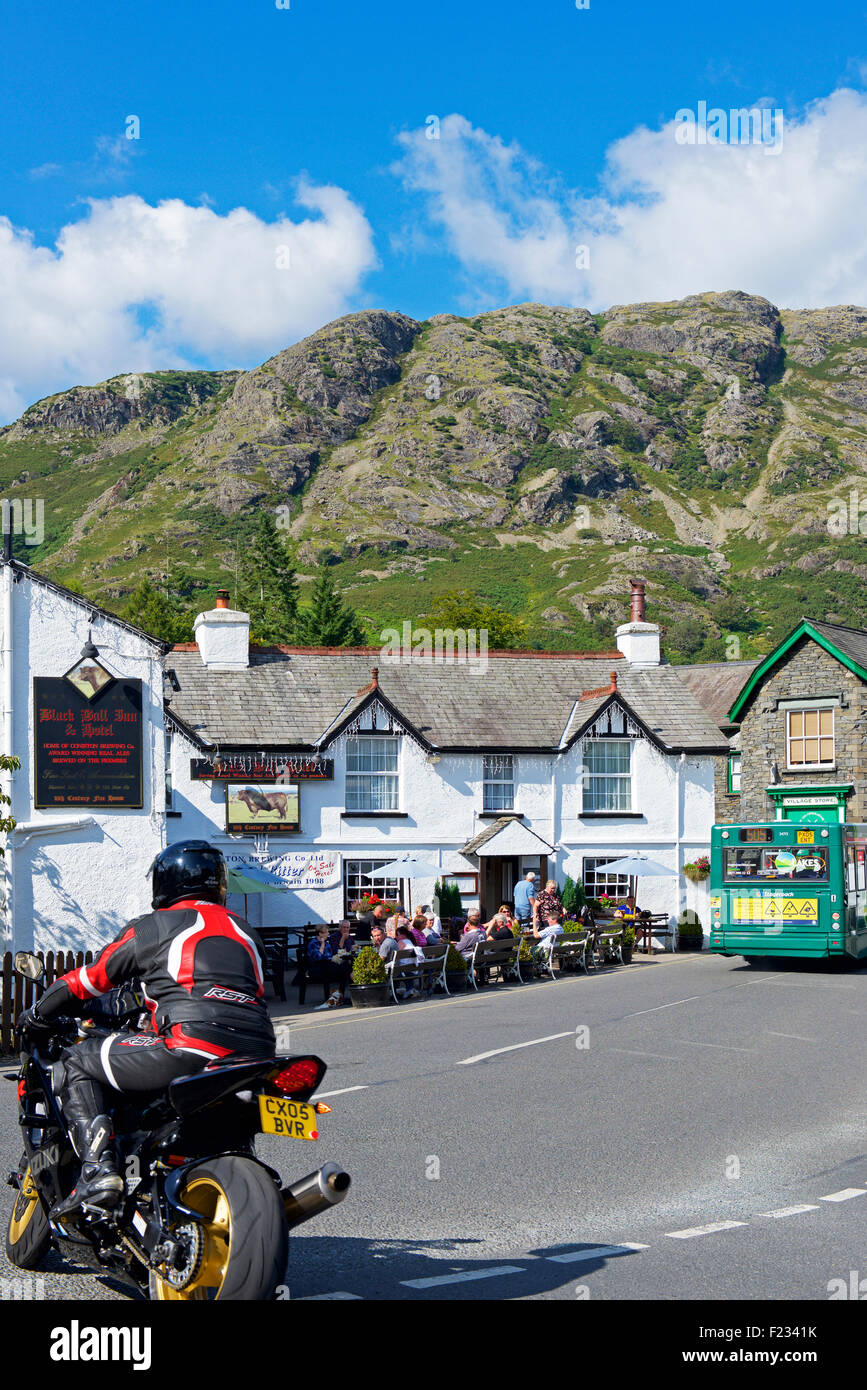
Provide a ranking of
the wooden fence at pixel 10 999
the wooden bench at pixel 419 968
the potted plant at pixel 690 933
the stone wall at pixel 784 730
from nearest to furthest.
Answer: the wooden fence at pixel 10 999, the wooden bench at pixel 419 968, the potted plant at pixel 690 933, the stone wall at pixel 784 730

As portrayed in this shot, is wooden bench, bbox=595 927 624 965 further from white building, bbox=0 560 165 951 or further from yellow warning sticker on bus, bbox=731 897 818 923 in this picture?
white building, bbox=0 560 165 951

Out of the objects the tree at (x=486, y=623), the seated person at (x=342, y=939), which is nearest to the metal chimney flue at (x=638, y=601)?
the seated person at (x=342, y=939)

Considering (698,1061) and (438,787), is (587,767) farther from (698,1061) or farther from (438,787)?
(698,1061)

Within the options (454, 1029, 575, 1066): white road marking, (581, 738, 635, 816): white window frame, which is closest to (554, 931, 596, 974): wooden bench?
(581, 738, 635, 816): white window frame

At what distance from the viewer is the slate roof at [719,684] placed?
48.2 m

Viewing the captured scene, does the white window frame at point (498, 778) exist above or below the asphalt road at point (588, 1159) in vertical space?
above

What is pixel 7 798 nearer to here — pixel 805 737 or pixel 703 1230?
pixel 703 1230

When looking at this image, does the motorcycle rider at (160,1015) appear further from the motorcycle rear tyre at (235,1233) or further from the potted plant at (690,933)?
the potted plant at (690,933)

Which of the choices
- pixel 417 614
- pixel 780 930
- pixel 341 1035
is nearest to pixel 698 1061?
pixel 341 1035

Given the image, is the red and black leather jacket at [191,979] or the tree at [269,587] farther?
the tree at [269,587]

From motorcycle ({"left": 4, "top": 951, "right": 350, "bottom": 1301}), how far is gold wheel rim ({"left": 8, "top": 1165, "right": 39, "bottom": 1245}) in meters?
0.02

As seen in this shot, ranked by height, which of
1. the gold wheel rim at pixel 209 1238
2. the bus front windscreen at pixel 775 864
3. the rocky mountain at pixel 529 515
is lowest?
the bus front windscreen at pixel 775 864

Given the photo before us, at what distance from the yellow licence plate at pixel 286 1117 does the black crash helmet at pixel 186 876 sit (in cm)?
115

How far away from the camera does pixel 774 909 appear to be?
2558 cm
